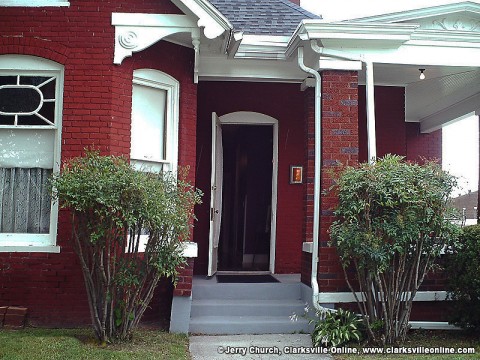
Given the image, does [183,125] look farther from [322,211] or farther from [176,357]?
[176,357]

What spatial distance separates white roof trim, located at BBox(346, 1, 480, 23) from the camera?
770 cm

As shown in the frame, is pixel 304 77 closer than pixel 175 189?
No

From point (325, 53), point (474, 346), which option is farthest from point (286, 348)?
point (325, 53)

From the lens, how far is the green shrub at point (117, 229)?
607 cm

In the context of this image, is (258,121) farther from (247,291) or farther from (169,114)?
(247,291)

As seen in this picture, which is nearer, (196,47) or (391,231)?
(391,231)

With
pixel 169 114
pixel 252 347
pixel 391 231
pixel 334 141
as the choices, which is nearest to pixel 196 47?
pixel 169 114

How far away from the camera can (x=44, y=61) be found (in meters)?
7.45

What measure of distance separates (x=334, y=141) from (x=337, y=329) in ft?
7.86

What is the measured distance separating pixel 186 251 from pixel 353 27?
3.57 metres

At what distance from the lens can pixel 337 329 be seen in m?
6.81

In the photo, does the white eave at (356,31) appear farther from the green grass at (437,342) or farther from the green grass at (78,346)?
the green grass at (78,346)

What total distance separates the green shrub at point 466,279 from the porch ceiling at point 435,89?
8.37 feet

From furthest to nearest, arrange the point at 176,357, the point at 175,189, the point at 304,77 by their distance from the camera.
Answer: the point at 304,77
the point at 175,189
the point at 176,357
